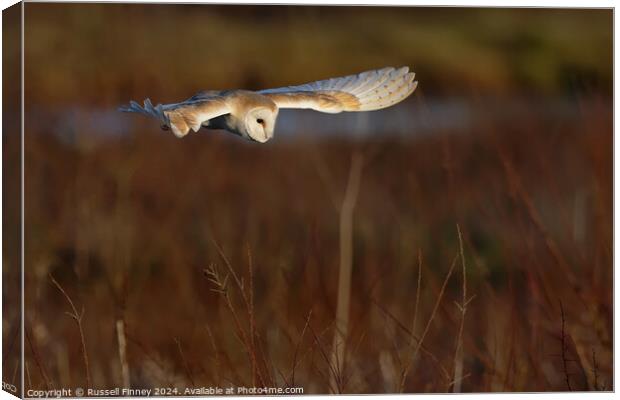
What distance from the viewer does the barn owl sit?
6180 mm

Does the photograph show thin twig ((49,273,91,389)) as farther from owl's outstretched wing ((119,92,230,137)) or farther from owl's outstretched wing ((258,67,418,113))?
owl's outstretched wing ((258,67,418,113))

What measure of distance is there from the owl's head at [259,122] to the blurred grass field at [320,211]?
13 centimetres

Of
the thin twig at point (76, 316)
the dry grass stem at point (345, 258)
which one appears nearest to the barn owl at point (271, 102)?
the dry grass stem at point (345, 258)

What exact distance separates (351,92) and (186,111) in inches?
28.2

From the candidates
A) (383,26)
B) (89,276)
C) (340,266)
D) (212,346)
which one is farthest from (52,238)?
(383,26)

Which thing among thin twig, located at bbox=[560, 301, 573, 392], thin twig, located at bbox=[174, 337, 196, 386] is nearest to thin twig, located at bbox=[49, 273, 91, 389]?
thin twig, located at bbox=[174, 337, 196, 386]

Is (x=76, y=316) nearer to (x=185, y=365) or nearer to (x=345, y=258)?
(x=185, y=365)

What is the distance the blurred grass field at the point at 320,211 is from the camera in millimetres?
6191

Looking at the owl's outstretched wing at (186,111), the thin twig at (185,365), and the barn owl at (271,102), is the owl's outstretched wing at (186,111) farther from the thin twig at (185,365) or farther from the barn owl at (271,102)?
the thin twig at (185,365)

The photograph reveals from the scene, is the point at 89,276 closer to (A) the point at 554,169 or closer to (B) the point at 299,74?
(B) the point at 299,74

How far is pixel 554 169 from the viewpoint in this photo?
642 centimetres

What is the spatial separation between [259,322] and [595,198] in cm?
152

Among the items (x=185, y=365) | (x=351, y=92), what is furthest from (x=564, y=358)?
(x=185, y=365)

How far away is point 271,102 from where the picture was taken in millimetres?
6270
